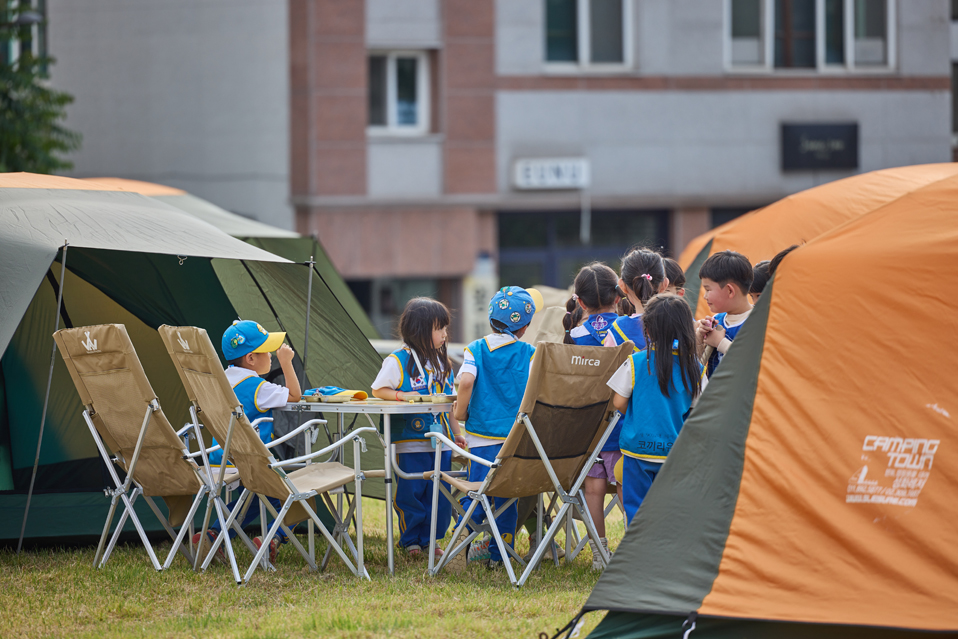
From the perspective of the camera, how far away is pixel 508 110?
50.8 feet

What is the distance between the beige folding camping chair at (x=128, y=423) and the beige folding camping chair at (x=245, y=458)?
→ 7.0 inches

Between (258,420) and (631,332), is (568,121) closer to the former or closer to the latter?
(631,332)

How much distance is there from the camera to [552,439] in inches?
178

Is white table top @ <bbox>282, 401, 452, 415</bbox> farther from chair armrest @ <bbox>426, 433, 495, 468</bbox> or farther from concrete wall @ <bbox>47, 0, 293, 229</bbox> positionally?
concrete wall @ <bbox>47, 0, 293, 229</bbox>

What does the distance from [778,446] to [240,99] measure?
13134 mm

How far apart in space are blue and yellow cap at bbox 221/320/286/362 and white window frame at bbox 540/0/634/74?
11419 millimetres

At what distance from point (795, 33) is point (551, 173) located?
4551 mm

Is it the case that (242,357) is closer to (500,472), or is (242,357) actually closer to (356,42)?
(500,472)

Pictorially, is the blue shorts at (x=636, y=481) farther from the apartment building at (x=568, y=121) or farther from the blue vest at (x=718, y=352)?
the apartment building at (x=568, y=121)

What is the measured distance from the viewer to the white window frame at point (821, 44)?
52.6 feet

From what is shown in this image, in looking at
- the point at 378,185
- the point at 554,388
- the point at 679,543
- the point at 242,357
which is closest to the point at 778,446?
the point at 679,543

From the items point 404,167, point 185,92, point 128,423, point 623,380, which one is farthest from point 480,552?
point 185,92

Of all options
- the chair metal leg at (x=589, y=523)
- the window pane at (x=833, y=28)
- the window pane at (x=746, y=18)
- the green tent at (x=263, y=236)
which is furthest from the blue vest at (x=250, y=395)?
the window pane at (x=833, y=28)

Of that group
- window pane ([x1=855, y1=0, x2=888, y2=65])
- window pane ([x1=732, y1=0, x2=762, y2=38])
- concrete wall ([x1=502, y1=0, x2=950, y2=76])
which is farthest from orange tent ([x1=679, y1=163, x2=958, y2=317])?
window pane ([x1=855, y1=0, x2=888, y2=65])
